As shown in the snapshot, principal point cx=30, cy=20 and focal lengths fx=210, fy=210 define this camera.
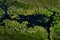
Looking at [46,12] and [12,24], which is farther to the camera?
[46,12]

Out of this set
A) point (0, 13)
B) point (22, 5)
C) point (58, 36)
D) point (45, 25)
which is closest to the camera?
point (58, 36)

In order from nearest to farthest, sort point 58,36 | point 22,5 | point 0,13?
point 58,36 → point 0,13 → point 22,5

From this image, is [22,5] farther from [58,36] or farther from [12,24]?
[58,36]

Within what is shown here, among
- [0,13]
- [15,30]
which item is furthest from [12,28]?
[0,13]

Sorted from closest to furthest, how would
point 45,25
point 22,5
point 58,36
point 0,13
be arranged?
point 58,36
point 45,25
point 0,13
point 22,5

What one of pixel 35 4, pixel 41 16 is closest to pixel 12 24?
pixel 41 16

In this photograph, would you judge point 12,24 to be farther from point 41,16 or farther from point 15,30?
point 41,16
